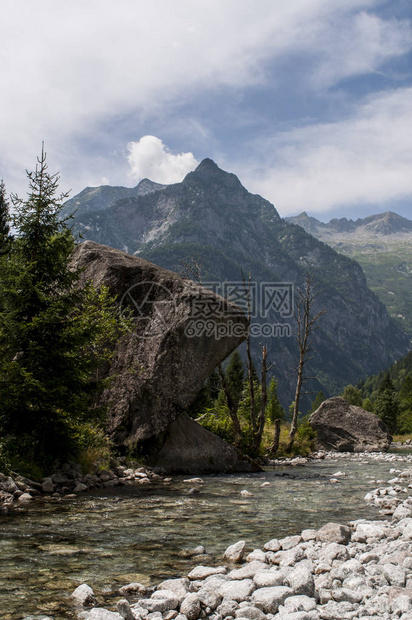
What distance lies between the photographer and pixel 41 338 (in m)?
12.1

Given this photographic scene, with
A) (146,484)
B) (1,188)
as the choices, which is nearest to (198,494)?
(146,484)

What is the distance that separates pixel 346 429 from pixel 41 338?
1235 inches

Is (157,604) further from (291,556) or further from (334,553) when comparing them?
(334,553)

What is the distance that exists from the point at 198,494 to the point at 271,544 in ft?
18.5

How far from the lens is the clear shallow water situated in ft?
16.3

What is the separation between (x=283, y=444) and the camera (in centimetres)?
2809

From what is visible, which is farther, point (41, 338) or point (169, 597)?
point (41, 338)

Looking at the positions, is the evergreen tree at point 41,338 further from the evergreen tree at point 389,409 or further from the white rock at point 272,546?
the evergreen tree at point 389,409

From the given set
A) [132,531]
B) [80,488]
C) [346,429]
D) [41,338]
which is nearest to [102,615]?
[132,531]

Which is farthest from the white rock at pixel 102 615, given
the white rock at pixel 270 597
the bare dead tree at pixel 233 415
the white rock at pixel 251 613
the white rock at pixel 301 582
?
the bare dead tree at pixel 233 415

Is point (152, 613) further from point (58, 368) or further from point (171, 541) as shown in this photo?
point (58, 368)

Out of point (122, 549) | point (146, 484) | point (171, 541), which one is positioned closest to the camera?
point (122, 549)

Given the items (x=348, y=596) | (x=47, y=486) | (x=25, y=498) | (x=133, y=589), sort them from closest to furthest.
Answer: (x=348, y=596) < (x=133, y=589) < (x=25, y=498) < (x=47, y=486)

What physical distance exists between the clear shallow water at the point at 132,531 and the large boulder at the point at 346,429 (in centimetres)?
2489
